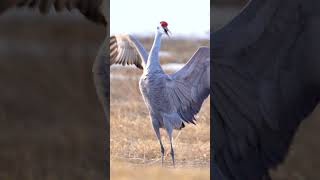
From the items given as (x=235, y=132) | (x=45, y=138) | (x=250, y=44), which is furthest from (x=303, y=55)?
(x=45, y=138)

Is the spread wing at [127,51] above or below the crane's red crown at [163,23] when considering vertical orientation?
below

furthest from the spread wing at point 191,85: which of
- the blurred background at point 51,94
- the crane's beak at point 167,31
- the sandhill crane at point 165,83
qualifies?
the blurred background at point 51,94

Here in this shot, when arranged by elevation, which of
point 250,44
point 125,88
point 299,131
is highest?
point 250,44

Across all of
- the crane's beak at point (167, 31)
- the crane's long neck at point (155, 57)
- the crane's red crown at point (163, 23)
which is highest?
the crane's red crown at point (163, 23)

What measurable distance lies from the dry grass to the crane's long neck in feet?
0.14

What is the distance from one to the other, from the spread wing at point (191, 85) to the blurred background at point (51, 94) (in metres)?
0.47

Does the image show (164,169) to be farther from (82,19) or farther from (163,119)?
(82,19)

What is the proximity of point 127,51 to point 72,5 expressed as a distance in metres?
0.42

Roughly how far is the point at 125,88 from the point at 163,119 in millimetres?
294

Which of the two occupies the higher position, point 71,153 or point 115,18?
point 115,18

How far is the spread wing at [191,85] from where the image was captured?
3.90 metres

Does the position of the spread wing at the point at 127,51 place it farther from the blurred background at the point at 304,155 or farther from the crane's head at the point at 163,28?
the blurred background at the point at 304,155

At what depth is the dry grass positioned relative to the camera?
394 centimetres

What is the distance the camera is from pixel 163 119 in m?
3.97
